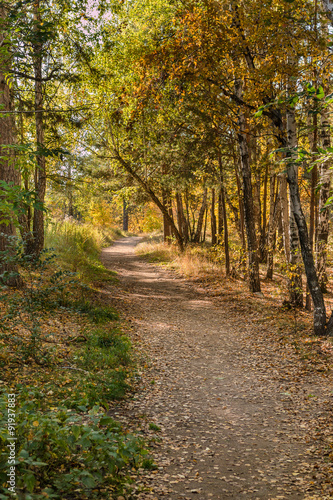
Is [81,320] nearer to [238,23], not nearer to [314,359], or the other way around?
[314,359]

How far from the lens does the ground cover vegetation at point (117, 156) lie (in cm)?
385

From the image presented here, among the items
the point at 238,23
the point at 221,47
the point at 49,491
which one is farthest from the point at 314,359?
the point at 238,23

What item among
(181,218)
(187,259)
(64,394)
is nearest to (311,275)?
(64,394)

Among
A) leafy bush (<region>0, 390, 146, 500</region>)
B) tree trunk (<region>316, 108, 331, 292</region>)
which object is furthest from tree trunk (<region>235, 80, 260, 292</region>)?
leafy bush (<region>0, 390, 146, 500</region>)

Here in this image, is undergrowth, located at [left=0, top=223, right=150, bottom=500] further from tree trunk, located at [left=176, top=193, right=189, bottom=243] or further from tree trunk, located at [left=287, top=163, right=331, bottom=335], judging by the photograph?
tree trunk, located at [left=176, top=193, right=189, bottom=243]

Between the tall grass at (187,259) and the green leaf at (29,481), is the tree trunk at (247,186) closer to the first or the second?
the tall grass at (187,259)

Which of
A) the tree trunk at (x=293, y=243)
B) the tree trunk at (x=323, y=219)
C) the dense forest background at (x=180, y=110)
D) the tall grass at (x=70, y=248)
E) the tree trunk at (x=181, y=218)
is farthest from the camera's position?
the tree trunk at (x=181, y=218)

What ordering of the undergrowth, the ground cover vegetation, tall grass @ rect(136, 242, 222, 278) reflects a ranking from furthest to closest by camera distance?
tall grass @ rect(136, 242, 222, 278) → the ground cover vegetation → the undergrowth

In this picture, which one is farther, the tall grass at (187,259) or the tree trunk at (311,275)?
the tall grass at (187,259)

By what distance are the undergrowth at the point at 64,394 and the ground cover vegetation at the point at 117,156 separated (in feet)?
0.08

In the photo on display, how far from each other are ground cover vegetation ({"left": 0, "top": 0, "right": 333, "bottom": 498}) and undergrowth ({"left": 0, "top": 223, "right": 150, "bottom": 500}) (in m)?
0.02

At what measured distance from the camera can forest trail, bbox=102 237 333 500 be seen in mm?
3297

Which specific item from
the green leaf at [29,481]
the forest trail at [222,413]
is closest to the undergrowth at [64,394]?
the green leaf at [29,481]

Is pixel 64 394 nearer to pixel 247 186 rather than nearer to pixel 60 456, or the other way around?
pixel 60 456
